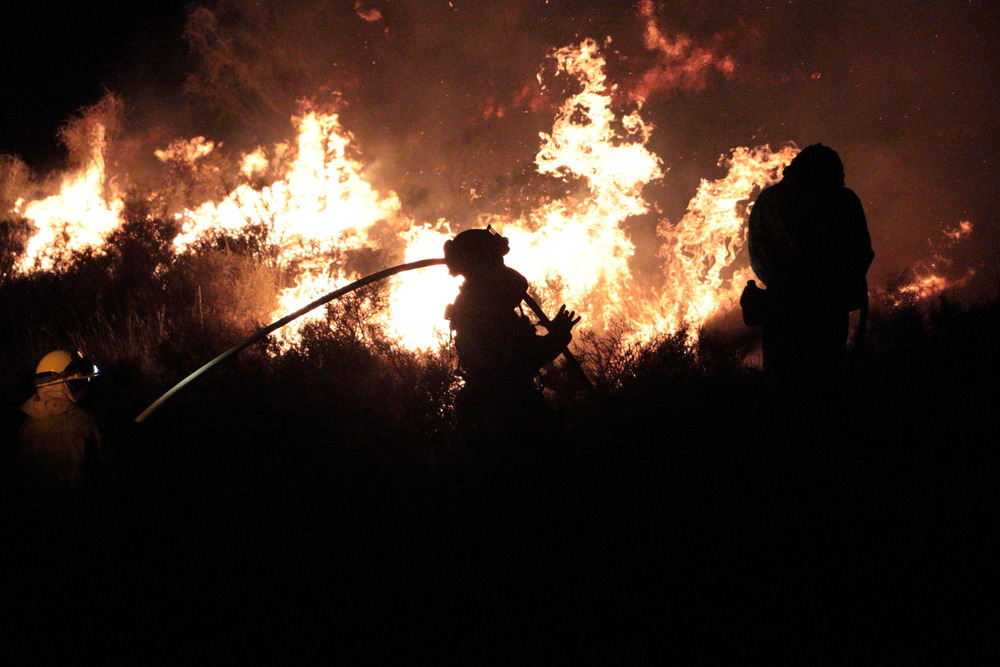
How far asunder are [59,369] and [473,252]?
2762 mm

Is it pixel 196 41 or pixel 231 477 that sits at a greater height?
pixel 196 41

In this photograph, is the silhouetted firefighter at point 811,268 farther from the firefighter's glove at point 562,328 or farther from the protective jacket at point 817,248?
the firefighter's glove at point 562,328

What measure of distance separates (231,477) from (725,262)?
8.25m

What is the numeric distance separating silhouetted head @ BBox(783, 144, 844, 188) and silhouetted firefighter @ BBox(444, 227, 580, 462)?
6.17 feet

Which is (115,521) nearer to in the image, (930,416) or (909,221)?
(930,416)

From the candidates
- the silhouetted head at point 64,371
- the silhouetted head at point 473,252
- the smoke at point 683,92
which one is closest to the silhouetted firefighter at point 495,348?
the silhouetted head at point 473,252

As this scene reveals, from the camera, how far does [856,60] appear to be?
34.0ft

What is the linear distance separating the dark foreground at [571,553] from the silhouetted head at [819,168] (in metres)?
1.68

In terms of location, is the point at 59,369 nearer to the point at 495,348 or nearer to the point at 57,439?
the point at 57,439

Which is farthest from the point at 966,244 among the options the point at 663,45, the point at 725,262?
the point at 663,45

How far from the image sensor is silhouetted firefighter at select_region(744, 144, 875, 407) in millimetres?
3621

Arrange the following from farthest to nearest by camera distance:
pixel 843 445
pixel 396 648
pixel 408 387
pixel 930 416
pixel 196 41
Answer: pixel 196 41 → pixel 408 387 → pixel 930 416 → pixel 843 445 → pixel 396 648

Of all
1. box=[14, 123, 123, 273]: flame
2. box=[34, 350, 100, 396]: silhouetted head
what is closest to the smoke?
box=[14, 123, 123, 273]: flame

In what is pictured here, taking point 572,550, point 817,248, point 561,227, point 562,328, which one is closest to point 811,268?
point 817,248
